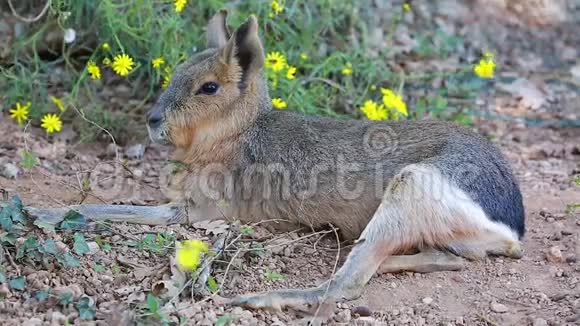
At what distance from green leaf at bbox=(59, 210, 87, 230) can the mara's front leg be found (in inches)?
14.1

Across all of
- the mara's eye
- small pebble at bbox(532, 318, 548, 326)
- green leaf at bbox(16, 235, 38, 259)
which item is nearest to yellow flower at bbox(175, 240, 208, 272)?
green leaf at bbox(16, 235, 38, 259)

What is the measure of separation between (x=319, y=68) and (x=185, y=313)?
3190 mm

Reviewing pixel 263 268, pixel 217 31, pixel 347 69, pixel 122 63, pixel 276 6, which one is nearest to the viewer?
pixel 263 268

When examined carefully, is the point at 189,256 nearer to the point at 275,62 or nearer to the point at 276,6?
the point at 275,62

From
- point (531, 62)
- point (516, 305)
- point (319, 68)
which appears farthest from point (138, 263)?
point (531, 62)

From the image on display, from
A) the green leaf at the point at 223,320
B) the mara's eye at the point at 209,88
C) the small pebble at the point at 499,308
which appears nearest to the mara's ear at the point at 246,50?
the mara's eye at the point at 209,88

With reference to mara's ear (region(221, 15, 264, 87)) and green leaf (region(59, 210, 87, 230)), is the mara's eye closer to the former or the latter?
mara's ear (region(221, 15, 264, 87))

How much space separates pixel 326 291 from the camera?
4438 millimetres

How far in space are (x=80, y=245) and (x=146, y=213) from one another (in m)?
0.93

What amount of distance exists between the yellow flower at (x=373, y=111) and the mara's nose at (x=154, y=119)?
1.84 metres

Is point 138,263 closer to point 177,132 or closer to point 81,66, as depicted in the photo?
point 177,132

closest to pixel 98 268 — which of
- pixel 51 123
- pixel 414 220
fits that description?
pixel 414 220

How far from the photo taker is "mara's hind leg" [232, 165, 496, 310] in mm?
4660

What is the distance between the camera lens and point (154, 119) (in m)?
5.20
